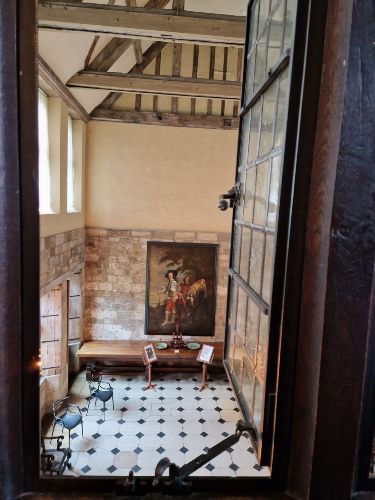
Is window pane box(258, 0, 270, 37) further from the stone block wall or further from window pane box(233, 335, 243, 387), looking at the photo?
the stone block wall

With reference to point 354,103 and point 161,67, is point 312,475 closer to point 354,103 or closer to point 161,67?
point 354,103

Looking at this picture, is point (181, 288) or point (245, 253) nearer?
point (245, 253)

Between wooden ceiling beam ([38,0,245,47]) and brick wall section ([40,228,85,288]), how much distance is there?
8.51 ft

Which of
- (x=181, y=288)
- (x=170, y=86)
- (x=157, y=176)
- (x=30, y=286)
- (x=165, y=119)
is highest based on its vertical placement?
(x=170, y=86)

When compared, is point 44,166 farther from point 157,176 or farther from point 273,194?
point 273,194

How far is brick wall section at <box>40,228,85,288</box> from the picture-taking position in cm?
470

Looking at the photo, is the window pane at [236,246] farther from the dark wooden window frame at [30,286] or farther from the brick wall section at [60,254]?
the brick wall section at [60,254]

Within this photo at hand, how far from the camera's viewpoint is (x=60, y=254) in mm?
5391

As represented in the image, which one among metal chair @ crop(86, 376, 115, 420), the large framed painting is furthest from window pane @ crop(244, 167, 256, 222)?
the large framed painting

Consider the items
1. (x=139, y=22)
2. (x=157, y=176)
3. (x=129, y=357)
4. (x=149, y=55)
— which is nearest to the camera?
(x=139, y=22)

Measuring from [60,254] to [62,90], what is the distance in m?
2.44

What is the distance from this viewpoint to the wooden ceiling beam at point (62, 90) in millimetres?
4308

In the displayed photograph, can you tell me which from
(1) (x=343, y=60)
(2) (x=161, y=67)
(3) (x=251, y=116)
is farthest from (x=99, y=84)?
(1) (x=343, y=60)

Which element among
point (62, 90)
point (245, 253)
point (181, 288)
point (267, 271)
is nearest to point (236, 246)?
point (245, 253)
